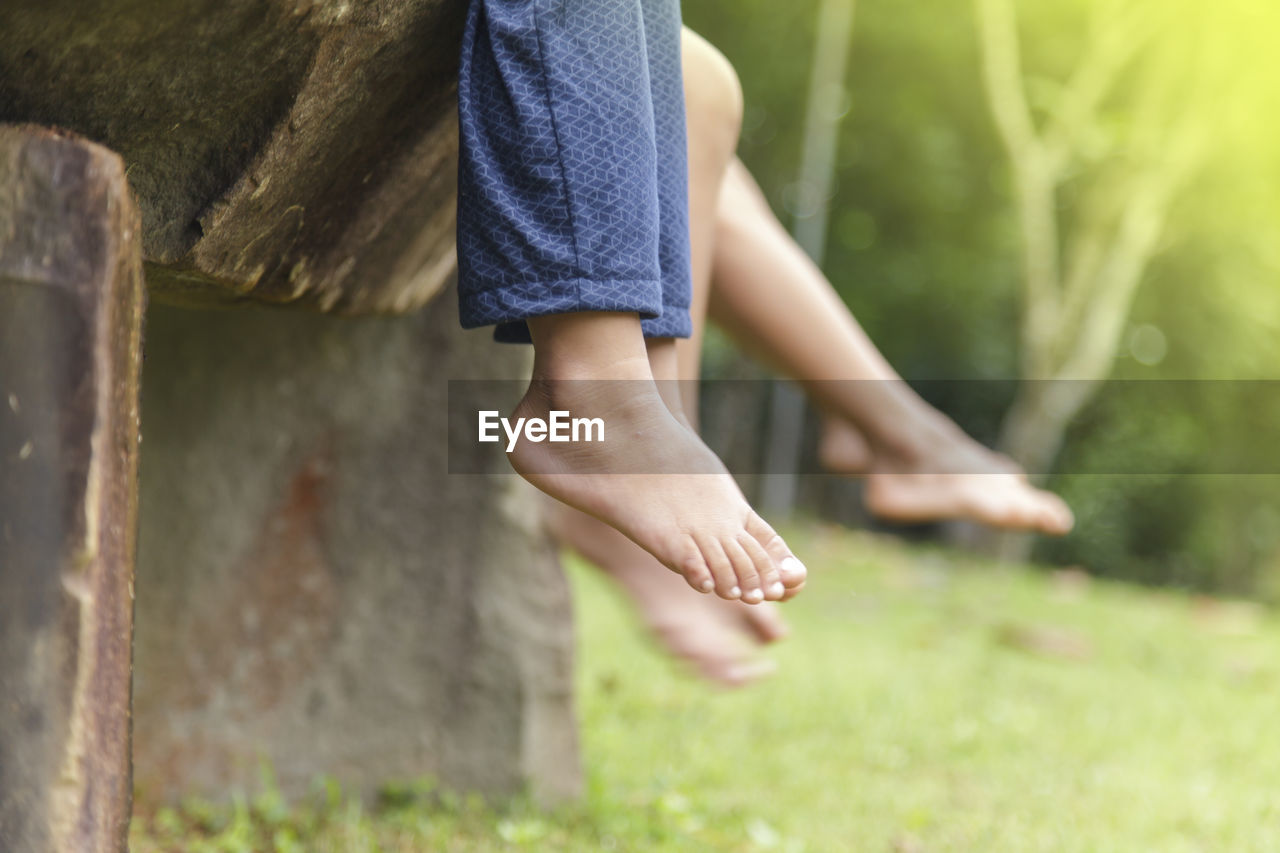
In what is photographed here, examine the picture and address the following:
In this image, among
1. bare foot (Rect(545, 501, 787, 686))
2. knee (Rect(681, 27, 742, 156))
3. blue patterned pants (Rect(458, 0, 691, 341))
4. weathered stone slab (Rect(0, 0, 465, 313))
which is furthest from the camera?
bare foot (Rect(545, 501, 787, 686))

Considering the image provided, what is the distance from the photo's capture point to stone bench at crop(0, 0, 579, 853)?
724mm

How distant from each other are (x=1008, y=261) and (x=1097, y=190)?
7.44 ft

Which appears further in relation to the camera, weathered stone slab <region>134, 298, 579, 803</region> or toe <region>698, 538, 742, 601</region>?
weathered stone slab <region>134, 298, 579, 803</region>

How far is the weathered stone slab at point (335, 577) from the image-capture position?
5.40ft

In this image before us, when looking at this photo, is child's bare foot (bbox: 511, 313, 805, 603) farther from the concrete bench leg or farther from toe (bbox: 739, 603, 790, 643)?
toe (bbox: 739, 603, 790, 643)

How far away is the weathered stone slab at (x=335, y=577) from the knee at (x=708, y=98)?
507 millimetres

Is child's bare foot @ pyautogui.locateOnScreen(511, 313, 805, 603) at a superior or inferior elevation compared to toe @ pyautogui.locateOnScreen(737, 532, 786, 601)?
superior

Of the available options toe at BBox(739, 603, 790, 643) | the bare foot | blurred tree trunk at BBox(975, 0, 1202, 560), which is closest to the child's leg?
the bare foot

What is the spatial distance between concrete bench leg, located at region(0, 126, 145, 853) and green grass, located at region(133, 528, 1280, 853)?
0.83 meters

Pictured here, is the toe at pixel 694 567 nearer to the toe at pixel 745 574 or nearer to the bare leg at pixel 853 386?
the toe at pixel 745 574

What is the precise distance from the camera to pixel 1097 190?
7.05m

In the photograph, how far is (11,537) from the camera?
71cm

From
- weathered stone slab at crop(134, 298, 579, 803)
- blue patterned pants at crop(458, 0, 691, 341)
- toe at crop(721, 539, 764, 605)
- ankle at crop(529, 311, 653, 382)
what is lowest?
weathered stone slab at crop(134, 298, 579, 803)

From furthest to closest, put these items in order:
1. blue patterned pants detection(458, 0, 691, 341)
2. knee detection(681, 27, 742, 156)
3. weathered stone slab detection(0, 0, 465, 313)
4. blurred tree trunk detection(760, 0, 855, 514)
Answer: blurred tree trunk detection(760, 0, 855, 514) → knee detection(681, 27, 742, 156) → blue patterned pants detection(458, 0, 691, 341) → weathered stone slab detection(0, 0, 465, 313)
